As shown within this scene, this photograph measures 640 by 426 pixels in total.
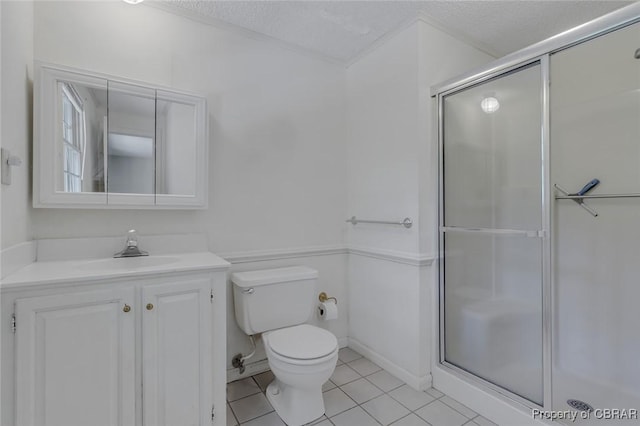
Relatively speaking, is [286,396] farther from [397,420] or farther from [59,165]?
[59,165]

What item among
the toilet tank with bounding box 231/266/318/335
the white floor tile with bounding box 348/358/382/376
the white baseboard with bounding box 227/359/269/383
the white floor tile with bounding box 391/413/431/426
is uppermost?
the toilet tank with bounding box 231/266/318/335

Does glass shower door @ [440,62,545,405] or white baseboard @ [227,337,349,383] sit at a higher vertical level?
glass shower door @ [440,62,545,405]

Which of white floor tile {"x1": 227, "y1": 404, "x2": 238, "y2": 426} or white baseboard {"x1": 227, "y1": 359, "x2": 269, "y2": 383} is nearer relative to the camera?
white floor tile {"x1": 227, "y1": 404, "x2": 238, "y2": 426}

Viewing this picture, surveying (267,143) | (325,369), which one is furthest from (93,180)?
→ (325,369)

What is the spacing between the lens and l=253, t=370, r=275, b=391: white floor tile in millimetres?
1972

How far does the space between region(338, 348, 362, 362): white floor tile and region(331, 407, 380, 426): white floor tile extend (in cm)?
60

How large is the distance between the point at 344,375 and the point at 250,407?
665mm

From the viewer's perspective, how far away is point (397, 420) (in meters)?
1.64

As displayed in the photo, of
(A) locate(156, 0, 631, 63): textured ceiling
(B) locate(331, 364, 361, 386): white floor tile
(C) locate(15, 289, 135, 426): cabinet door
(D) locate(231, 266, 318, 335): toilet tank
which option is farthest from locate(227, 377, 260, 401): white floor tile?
(A) locate(156, 0, 631, 63): textured ceiling

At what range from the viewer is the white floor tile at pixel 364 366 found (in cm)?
214

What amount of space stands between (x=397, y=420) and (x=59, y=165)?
85.9 inches

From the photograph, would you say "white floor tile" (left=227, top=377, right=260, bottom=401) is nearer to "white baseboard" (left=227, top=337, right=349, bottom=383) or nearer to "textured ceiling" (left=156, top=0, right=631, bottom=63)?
"white baseboard" (left=227, top=337, right=349, bottom=383)

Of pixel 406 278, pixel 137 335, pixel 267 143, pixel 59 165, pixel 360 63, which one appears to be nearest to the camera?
pixel 137 335

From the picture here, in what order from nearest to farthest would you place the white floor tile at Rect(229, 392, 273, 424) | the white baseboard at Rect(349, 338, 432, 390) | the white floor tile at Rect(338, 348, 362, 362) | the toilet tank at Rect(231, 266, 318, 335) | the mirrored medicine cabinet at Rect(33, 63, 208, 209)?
the mirrored medicine cabinet at Rect(33, 63, 208, 209) < the white floor tile at Rect(229, 392, 273, 424) < the toilet tank at Rect(231, 266, 318, 335) < the white baseboard at Rect(349, 338, 432, 390) < the white floor tile at Rect(338, 348, 362, 362)
